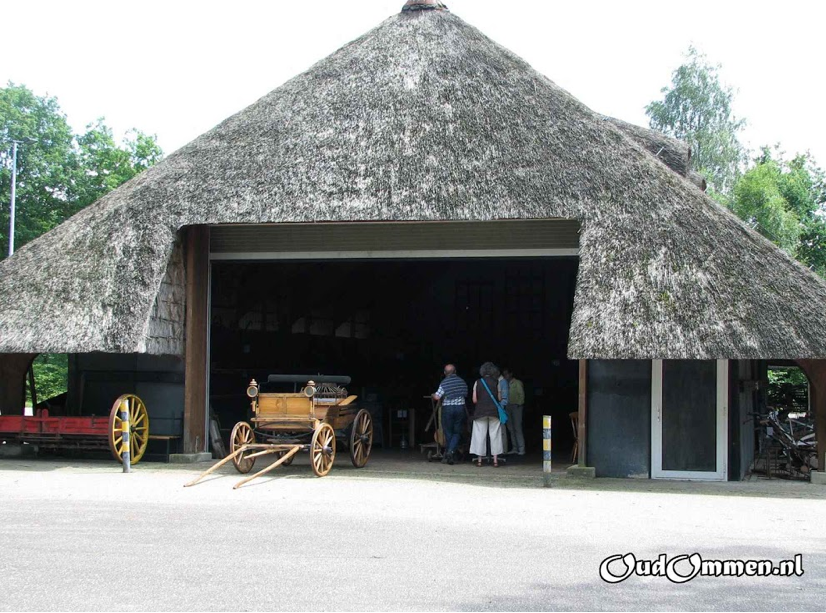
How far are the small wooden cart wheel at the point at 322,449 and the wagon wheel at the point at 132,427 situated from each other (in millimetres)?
2975

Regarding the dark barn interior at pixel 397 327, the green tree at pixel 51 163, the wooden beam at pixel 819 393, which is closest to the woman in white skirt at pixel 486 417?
the dark barn interior at pixel 397 327

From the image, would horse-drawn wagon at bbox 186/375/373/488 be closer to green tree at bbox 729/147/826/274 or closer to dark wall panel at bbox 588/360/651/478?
dark wall panel at bbox 588/360/651/478

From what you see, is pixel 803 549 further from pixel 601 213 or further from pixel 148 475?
pixel 148 475

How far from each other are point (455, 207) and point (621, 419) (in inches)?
159

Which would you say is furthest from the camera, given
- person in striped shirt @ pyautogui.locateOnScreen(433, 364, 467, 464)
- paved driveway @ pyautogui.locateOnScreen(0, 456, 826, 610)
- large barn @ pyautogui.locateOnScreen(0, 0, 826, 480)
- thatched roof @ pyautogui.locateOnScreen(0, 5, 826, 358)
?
person in striped shirt @ pyautogui.locateOnScreen(433, 364, 467, 464)

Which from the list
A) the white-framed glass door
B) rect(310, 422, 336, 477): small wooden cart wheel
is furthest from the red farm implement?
the white-framed glass door

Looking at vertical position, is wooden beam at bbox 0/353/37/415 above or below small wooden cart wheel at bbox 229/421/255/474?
above

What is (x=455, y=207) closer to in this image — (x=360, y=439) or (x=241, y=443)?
(x=360, y=439)

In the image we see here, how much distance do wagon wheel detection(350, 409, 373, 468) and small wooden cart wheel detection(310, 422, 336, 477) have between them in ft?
2.89

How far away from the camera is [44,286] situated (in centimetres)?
1529

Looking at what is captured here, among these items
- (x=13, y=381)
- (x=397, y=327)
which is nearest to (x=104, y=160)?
(x=397, y=327)

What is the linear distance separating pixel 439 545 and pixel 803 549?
10.7 ft

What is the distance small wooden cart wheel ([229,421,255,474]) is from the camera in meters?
14.0

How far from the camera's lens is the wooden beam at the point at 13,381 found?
17.2m
